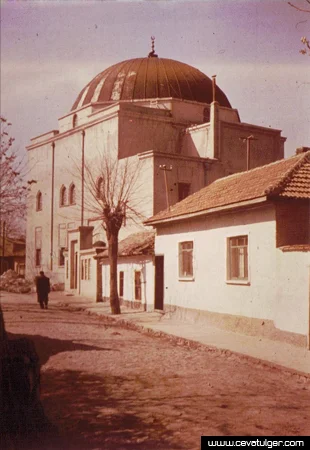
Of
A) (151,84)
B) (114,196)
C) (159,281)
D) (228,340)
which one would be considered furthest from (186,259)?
(151,84)

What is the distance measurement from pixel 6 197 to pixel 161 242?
18.9 ft

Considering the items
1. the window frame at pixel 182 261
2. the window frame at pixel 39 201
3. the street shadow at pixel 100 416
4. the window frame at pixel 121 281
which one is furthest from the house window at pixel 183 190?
the street shadow at pixel 100 416

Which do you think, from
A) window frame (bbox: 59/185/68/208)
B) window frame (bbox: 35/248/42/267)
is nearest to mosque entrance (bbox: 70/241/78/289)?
→ window frame (bbox: 59/185/68/208)

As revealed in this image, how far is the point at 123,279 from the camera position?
2541 centimetres

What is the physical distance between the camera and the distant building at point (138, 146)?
2967 centimetres

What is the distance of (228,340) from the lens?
13.2 meters

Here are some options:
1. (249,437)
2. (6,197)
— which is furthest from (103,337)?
(249,437)

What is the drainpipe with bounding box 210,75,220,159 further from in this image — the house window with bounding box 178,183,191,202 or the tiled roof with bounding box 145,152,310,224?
the tiled roof with bounding box 145,152,310,224

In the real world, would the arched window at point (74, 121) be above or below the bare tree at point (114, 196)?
above

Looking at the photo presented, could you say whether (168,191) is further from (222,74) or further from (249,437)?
(249,437)

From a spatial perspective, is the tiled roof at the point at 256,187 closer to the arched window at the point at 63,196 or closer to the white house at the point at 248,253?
the white house at the point at 248,253

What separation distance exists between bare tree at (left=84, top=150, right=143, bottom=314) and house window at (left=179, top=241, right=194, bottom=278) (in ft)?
12.3

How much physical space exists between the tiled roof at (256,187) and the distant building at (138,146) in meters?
→ 8.84

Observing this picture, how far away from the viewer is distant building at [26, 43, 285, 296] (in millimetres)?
29672
